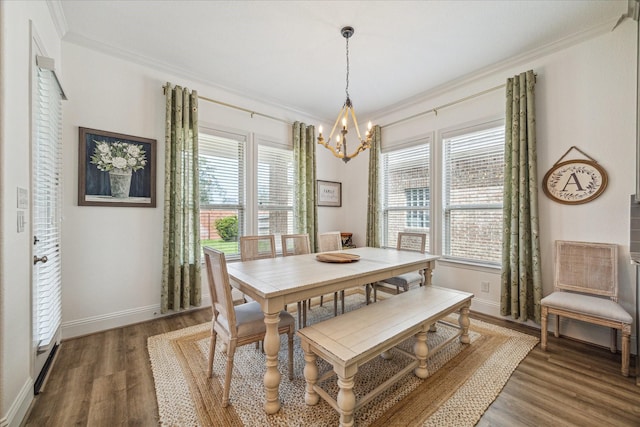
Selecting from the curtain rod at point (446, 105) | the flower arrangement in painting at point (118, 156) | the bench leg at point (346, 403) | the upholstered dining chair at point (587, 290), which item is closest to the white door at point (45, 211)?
the flower arrangement in painting at point (118, 156)

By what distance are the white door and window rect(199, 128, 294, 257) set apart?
136 cm

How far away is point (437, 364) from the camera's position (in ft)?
6.89

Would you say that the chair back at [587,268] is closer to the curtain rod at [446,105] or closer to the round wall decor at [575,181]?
the round wall decor at [575,181]

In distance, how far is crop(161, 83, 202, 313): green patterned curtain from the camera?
9.78 feet

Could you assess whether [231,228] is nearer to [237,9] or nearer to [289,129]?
[289,129]

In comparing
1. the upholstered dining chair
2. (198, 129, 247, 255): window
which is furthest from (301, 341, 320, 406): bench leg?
(198, 129, 247, 255): window

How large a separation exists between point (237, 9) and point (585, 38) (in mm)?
3251

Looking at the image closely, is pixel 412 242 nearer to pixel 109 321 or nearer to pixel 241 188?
pixel 241 188

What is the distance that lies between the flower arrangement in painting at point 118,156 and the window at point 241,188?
2.27 feet

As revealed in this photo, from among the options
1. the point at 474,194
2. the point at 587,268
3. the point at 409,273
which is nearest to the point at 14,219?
the point at 409,273

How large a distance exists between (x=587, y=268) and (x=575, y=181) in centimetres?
83

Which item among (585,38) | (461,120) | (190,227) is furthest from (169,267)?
(585,38)

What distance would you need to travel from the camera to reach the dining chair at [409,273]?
296cm

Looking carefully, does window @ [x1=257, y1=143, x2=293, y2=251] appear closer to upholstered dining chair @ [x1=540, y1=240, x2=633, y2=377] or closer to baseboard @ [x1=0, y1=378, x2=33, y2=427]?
baseboard @ [x1=0, y1=378, x2=33, y2=427]
